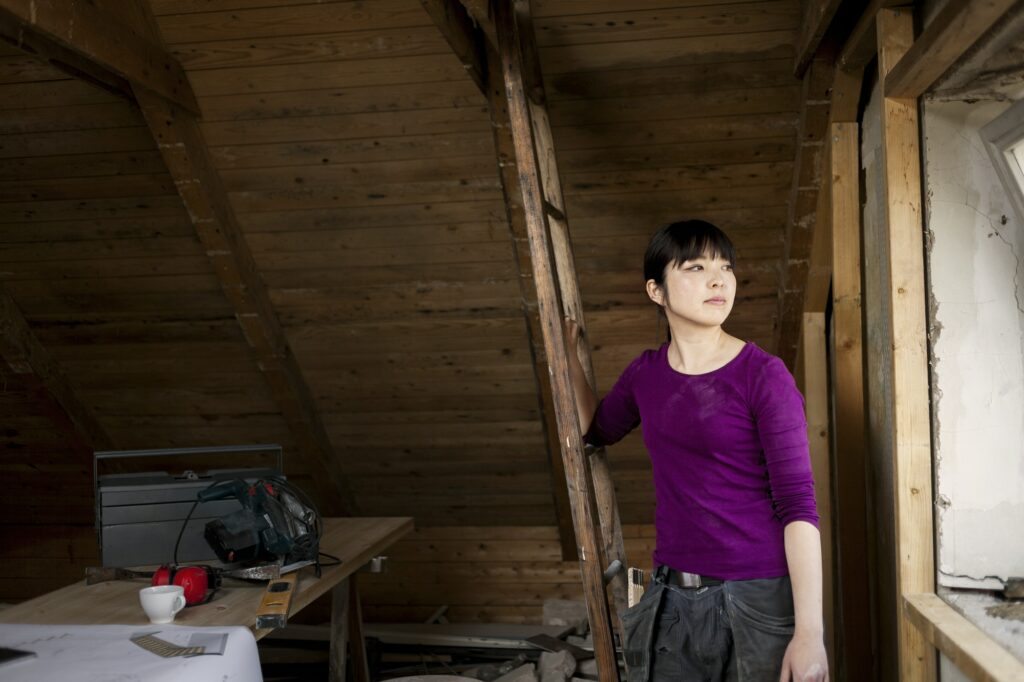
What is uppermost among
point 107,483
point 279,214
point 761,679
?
point 279,214

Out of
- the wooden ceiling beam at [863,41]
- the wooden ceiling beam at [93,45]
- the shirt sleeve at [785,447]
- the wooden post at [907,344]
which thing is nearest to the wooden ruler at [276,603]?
the shirt sleeve at [785,447]

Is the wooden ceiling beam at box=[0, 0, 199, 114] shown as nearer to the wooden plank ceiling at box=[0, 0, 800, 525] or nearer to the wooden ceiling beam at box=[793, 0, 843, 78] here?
the wooden plank ceiling at box=[0, 0, 800, 525]

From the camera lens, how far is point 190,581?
2.40 meters

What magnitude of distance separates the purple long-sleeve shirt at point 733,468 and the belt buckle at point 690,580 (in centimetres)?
1

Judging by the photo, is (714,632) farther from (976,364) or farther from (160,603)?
(160,603)

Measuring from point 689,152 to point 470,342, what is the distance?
1.22 m

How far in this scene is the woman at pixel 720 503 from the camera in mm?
1607

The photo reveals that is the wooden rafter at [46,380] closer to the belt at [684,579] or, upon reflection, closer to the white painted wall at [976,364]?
the belt at [684,579]

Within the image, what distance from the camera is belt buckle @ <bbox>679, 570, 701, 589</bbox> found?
1.70m

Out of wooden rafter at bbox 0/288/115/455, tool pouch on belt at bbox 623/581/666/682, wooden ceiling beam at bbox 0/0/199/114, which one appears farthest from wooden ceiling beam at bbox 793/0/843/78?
wooden rafter at bbox 0/288/115/455

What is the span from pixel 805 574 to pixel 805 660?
0.13 metres

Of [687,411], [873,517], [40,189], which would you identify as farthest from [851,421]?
[40,189]

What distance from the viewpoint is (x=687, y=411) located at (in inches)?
68.5

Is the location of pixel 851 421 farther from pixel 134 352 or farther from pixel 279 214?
pixel 134 352
